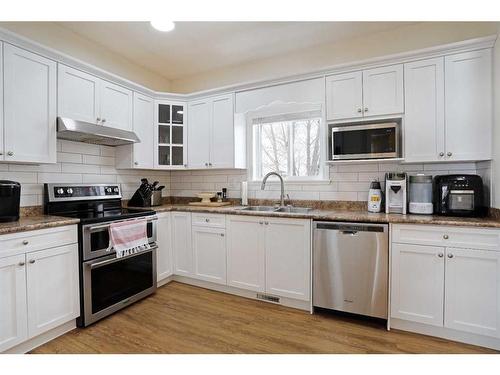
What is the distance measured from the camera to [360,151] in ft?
8.12

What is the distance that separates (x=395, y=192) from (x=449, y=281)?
0.79m

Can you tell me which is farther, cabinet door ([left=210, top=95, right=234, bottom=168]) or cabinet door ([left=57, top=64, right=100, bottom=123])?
cabinet door ([left=210, top=95, right=234, bottom=168])

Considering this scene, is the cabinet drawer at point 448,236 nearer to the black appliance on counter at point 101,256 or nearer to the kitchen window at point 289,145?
the kitchen window at point 289,145

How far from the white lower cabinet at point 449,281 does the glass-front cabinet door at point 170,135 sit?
8.31 feet

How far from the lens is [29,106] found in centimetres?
214

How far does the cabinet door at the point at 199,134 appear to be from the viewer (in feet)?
10.9

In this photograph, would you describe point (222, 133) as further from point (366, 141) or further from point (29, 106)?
point (29, 106)

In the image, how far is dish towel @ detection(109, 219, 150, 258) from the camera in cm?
234

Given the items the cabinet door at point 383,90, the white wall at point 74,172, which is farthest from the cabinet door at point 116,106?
the cabinet door at point 383,90

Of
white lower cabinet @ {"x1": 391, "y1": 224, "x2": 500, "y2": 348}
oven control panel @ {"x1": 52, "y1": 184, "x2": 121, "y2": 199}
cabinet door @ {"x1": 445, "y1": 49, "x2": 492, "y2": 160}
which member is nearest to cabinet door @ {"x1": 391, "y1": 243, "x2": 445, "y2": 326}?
white lower cabinet @ {"x1": 391, "y1": 224, "x2": 500, "y2": 348}

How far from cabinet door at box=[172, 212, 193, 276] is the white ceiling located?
1.88m

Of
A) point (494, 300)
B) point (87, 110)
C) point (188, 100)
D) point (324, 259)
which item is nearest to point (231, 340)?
point (324, 259)

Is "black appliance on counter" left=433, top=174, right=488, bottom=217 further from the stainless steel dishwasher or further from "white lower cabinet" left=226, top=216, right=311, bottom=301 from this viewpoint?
"white lower cabinet" left=226, top=216, right=311, bottom=301

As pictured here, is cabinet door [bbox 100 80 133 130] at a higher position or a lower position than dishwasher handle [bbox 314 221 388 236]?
higher
